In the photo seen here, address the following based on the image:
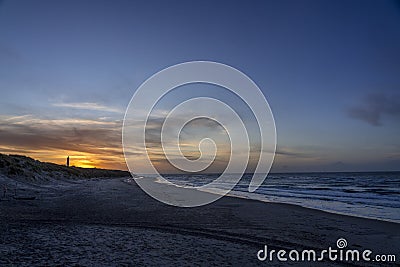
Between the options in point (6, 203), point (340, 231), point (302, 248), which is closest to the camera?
point (302, 248)

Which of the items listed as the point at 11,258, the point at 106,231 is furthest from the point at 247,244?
the point at 11,258

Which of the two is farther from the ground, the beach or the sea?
the beach

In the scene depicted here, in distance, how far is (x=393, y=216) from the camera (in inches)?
792

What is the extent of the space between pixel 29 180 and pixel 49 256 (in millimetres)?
32970

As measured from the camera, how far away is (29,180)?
3750 centimetres

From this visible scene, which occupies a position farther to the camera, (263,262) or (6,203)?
(6,203)

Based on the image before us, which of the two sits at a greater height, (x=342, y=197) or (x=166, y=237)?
(x=166, y=237)

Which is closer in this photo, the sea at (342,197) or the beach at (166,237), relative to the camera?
the beach at (166,237)

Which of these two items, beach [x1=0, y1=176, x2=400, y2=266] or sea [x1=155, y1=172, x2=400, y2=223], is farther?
sea [x1=155, y1=172, x2=400, y2=223]

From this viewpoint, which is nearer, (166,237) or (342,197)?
(166,237)

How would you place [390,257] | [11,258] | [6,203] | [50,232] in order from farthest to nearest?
[6,203]
[50,232]
[390,257]
[11,258]

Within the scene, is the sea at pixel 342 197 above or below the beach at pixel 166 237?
below

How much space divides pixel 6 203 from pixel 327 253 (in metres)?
18.4

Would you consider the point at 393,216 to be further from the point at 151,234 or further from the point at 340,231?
the point at 151,234
